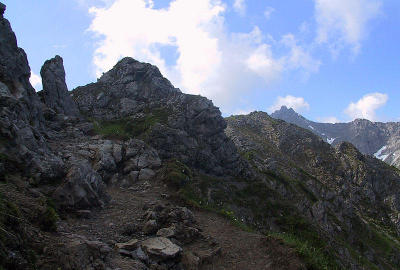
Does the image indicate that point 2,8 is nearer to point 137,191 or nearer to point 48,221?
point 137,191

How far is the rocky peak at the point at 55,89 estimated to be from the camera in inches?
1492

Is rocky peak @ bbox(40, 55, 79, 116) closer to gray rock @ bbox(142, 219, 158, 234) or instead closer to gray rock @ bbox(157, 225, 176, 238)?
gray rock @ bbox(142, 219, 158, 234)

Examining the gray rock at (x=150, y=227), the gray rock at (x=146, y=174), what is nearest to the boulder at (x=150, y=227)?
the gray rock at (x=150, y=227)

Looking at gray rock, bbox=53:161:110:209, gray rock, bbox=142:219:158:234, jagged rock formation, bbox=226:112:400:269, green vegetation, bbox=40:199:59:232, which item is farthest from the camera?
jagged rock formation, bbox=226:112:400:269

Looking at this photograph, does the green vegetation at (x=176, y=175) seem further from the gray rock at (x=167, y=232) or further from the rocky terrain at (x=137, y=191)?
the gray rock at (x=167, y=232)

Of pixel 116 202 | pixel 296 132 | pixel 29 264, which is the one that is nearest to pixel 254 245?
pixel 116 202

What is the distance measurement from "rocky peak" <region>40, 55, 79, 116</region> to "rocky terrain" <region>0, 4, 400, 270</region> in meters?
0.14

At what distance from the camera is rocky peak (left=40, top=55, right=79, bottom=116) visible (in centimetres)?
3791

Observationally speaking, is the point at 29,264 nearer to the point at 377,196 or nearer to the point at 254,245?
the point at 254,245

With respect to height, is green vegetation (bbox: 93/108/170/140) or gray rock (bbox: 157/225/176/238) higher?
green vegetation (bbox: 93/108/170/140)

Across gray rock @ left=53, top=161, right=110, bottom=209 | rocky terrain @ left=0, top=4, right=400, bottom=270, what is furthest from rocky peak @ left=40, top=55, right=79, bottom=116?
gray rock @ left=53, top=161, right=110, bottom=209

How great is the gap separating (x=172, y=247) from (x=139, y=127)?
74.8ft

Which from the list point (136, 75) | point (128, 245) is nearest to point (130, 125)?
point (136, 75)

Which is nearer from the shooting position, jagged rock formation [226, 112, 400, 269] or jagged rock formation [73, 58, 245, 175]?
jagged rock formation [73, 58, 245, 175]
